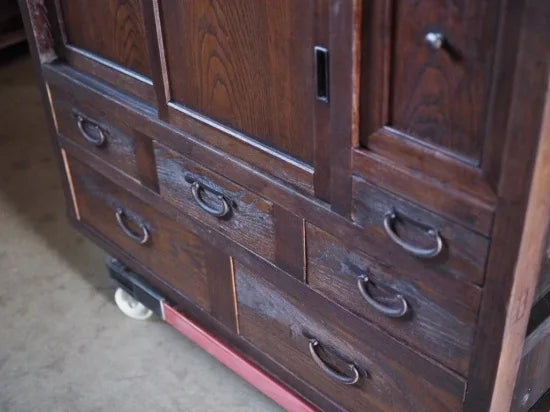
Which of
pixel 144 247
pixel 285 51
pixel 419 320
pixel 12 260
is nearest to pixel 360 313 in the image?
pixel 419 320

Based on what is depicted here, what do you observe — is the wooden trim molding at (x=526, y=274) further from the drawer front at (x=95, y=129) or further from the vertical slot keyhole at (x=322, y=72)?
the drawer front at (x=95, y=129)

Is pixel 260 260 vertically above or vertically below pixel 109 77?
below

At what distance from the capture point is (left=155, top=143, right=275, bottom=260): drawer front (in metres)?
1.10

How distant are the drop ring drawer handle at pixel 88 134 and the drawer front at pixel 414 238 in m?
0.63

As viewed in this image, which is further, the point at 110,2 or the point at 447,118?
A: the point at 110,2

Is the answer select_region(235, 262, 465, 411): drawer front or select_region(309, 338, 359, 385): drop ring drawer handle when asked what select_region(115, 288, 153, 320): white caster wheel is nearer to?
select_region(235, 262, 465, 411): drawer front

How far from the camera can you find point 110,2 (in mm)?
1204

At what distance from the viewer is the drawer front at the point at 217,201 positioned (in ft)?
3.62

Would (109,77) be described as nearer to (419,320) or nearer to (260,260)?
(260,260)

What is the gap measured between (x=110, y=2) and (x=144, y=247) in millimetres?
488

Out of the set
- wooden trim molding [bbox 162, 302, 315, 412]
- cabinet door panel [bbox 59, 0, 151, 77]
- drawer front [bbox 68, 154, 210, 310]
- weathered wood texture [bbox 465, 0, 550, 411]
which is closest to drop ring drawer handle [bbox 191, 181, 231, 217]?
drawer front [bbox 68, 154, 210, 310]

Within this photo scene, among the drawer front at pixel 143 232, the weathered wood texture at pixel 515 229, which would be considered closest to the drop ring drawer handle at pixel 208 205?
the drawer front at pixel 143 232

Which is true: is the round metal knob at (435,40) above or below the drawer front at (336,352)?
above

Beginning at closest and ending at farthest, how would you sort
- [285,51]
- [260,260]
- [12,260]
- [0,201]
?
[285,51]
[260,260]
[12,260]
[0,201]
